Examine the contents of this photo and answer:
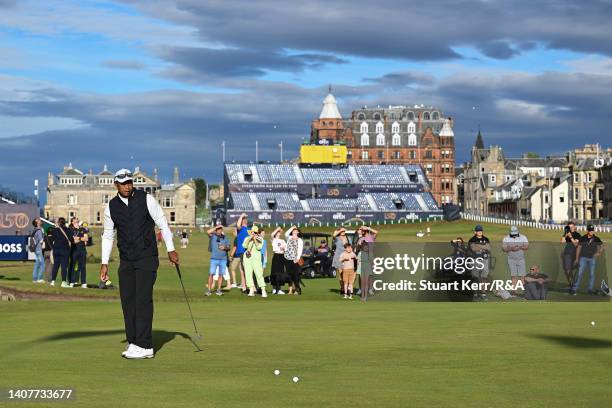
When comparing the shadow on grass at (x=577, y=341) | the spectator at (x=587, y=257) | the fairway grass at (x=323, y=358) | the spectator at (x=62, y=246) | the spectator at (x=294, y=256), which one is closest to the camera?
the fairway grass at (x=323, y=358)

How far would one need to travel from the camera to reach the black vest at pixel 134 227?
43.4ft

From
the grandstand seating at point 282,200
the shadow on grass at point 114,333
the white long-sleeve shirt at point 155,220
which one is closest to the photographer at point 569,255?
the shadow on grass at point 114,333

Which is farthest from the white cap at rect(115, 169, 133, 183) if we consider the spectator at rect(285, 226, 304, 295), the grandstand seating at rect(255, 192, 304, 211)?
the grandstand seating at rect(255, 192, 304, 211)

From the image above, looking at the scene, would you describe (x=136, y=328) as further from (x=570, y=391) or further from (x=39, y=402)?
(x=570, y=391)

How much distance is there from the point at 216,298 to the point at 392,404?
64.5 ft

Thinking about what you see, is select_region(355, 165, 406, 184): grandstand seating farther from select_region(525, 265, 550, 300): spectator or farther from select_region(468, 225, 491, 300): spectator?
select_region(525, 265, 550, 300): spectator

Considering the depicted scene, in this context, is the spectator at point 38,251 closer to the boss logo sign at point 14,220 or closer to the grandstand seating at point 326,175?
the boss logo sign at point 14,220

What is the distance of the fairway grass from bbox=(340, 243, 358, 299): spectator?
715cm

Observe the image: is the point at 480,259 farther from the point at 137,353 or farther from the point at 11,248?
the point at 11,248

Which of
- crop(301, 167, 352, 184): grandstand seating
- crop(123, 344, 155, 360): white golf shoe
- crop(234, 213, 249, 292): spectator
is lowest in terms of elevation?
crop(123, 344, 155, 360): white golf shoe

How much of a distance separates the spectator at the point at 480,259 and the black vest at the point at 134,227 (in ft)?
55.6

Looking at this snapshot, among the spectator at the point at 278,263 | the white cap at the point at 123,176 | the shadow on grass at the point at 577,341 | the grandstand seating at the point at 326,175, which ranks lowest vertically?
the shadow on grass at the point at 577,341

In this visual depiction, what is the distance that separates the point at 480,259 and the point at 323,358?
16672 mm

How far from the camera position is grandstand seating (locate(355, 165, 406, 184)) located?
170000 mm
